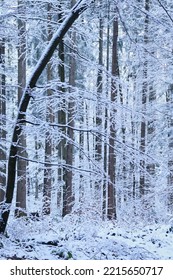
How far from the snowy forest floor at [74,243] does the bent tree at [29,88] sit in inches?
19.5

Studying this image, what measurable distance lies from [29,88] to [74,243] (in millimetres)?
3067

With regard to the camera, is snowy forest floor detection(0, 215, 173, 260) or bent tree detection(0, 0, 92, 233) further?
snowy forest floor detection(0, 215, 173, 260)

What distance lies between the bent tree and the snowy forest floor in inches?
19.5

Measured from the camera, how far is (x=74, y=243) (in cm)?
639

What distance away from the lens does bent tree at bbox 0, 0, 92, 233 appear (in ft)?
15.1

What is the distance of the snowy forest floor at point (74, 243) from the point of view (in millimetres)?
5641

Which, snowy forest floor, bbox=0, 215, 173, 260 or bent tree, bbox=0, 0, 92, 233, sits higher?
bent tree, bbox=0, 0, 92, 233

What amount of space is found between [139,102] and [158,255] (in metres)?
7.43

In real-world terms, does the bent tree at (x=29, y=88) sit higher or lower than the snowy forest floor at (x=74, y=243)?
higher

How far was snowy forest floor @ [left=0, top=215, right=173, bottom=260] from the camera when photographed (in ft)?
18.5

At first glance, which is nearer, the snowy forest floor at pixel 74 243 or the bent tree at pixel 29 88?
the bent tree at pixel 29 88

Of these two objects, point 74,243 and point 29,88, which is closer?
point 29,88
